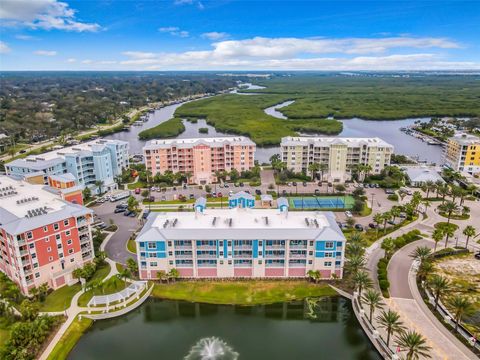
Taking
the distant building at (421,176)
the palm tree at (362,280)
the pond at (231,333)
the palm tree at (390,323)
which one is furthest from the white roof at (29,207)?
the distant building at (421,176)

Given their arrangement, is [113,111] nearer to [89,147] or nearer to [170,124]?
[170,124]

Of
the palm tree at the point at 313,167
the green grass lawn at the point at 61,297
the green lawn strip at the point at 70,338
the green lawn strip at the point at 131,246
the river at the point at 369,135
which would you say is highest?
the palm tree at the point at 313,167

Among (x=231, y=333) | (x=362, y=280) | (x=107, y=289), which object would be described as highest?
(x=362, y=280)

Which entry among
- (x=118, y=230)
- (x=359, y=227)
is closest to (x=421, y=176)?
(x=359, y=227)

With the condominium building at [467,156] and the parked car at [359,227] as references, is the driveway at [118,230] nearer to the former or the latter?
the parked car at [359,227]

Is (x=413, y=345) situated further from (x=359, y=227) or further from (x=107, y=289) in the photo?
(x=107, y=289)

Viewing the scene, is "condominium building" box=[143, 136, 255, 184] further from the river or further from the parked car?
the parked car
